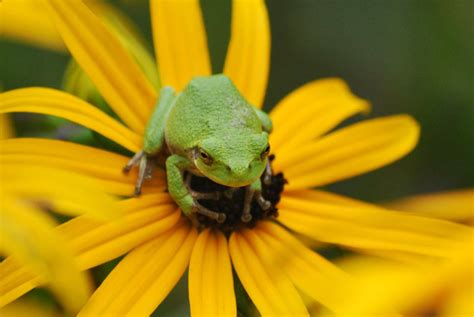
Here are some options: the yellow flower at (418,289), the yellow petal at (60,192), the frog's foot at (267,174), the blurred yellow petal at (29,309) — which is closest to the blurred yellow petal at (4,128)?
the blurred yellow petal at (29,309)

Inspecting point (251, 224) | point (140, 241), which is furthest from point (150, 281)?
point (251, 224)

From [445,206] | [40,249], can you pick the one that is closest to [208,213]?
[445,206]

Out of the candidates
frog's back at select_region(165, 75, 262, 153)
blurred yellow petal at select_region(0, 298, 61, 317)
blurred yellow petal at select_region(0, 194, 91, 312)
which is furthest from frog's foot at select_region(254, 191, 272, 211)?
blurred yellow petal at select_region(0, 194, 91, 312)

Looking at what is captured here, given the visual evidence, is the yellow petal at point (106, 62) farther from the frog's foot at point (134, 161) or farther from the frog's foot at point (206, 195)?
the frog's foot at point (206, 195)

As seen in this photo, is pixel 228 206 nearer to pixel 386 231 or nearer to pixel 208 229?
pixel 208 229

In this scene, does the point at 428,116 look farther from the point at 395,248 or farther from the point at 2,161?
the point at 2,161

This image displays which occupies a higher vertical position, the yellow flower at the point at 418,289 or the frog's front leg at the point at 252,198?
the yellow flower at the point at 418,289
